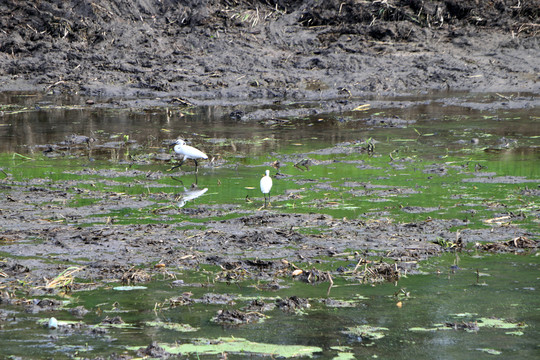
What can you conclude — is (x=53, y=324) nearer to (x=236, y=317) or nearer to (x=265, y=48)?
(x=236, y=317)

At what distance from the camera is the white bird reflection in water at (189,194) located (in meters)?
7.86

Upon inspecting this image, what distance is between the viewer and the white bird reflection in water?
7.86 meters

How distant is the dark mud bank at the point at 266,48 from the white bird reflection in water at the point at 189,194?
25.4ft

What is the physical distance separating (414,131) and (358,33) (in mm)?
7310

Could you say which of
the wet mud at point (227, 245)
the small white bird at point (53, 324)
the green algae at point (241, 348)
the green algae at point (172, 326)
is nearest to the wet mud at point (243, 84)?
the wet mud at point (227, 245)

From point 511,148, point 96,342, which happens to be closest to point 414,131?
point 511,148

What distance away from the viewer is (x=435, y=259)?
5914 millimetres

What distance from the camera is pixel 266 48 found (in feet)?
60.6

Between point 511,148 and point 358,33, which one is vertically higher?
point 358,33

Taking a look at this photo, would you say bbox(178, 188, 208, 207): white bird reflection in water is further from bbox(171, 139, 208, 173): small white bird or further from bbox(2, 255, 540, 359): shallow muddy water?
bbox(2, 255, 540, 359): shallow muddy water

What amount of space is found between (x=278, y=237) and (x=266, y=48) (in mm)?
12584

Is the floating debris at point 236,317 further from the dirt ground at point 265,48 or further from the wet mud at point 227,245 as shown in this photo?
the dirt ground at point 265,48

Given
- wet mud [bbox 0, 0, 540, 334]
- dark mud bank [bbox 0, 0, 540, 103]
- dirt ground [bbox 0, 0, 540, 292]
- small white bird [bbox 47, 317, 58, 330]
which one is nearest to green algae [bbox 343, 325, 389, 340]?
wet mud [bbox 0, 0, 540, 334]

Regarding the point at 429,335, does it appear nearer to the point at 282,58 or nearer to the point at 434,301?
the point at 434,301
